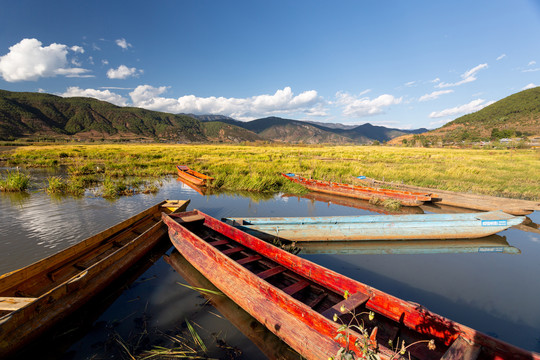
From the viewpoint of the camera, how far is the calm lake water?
4617 mm

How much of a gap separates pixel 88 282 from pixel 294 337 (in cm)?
479

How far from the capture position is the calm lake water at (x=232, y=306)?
4.62m

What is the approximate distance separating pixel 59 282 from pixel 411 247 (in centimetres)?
1111

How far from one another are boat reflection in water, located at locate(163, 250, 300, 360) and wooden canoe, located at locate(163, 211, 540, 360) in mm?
451

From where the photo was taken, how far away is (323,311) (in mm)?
4648

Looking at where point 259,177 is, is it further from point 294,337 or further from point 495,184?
point 495,184

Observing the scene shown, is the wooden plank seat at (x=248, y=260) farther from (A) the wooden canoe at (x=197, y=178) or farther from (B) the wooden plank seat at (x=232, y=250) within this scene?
(A) the wooden canoe at (x=197, y=178)

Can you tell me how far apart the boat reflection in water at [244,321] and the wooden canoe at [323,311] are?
1.48ft

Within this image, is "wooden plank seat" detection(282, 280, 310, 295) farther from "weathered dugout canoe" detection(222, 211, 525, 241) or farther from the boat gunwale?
the boat gunwale

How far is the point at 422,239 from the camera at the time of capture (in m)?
9.28

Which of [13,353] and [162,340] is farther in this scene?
[162,340]

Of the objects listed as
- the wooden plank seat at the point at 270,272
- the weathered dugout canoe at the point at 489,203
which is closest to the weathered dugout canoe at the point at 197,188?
the wooden plank seat at the point at 270,272

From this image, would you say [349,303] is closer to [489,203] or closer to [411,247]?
[411,247]

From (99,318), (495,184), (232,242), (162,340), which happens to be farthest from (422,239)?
(495,184)
